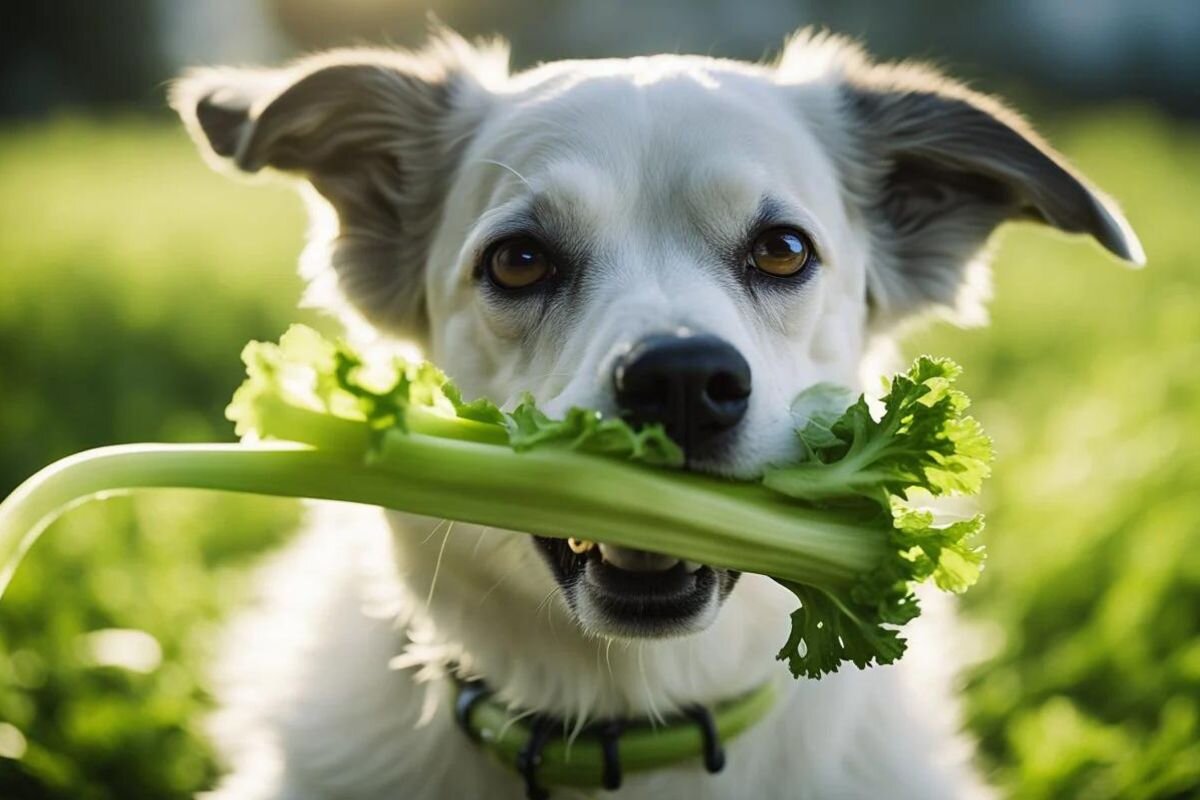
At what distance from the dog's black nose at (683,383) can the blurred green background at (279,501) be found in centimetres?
191

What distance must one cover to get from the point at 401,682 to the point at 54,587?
6.65 feet

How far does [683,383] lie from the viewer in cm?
249

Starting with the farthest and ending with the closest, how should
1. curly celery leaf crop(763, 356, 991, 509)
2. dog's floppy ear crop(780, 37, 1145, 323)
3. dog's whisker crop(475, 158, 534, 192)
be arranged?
1. dog's floppy ear crop(780, 37, 1145, 323)
2. dog's whisker crop(475, 158, 534, 192)
3. curly celery leaf crop(763, 356, 991, 509)

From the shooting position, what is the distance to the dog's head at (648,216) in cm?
269

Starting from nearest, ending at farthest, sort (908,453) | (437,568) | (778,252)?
(908,453) < (437,568) < (778,252)

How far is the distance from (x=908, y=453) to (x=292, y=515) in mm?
4452

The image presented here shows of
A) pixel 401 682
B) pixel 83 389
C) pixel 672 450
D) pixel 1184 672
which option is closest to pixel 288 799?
pixel 401 682

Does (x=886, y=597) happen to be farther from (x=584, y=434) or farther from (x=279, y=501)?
(x=279, y=501)

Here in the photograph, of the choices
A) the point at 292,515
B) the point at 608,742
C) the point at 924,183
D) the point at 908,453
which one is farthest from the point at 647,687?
the point at 292,515

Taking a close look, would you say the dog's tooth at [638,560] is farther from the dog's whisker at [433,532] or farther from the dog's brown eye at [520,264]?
the dog's brown eye at [520,264]

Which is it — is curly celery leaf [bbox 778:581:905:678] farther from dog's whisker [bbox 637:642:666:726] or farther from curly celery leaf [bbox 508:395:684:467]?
dog's whisker [bbox 637:642:666:726]

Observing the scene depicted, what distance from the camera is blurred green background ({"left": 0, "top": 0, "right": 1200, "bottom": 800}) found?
4.05m

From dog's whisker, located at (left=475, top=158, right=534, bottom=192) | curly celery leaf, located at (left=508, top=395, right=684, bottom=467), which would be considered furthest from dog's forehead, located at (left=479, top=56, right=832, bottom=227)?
curly celery leaf, located at (left=508, top=395, right=684, bottom=467)

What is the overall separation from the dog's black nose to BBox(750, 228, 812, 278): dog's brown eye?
0.72 meters
